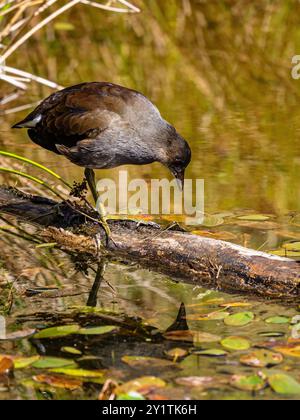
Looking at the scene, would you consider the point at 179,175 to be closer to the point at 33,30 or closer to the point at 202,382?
the point at 33,30

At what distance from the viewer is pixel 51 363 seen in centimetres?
369

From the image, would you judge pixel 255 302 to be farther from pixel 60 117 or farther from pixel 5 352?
pixel 60 117

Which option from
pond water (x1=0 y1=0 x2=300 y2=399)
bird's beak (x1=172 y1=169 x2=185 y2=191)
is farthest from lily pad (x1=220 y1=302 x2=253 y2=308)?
bird's beak (x1=172 y1=169 x2=185 y2=191)

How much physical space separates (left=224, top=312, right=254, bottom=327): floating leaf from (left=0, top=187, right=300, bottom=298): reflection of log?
0.35m

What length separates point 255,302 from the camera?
4.50m

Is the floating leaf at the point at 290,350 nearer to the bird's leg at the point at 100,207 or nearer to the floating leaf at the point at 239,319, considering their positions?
the floating leaf at the point at 239,319

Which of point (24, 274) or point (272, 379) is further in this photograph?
point (24, 274)

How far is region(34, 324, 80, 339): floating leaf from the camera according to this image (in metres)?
3.99

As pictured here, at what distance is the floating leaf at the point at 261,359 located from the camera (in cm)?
371

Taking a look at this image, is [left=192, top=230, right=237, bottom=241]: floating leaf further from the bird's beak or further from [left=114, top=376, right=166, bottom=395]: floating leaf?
[left=114, top=376, right=166, bottom=395]: floating leaf

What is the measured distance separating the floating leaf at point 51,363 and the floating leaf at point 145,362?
0.75ft

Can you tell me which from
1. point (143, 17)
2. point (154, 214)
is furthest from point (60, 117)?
point (143, 17)
